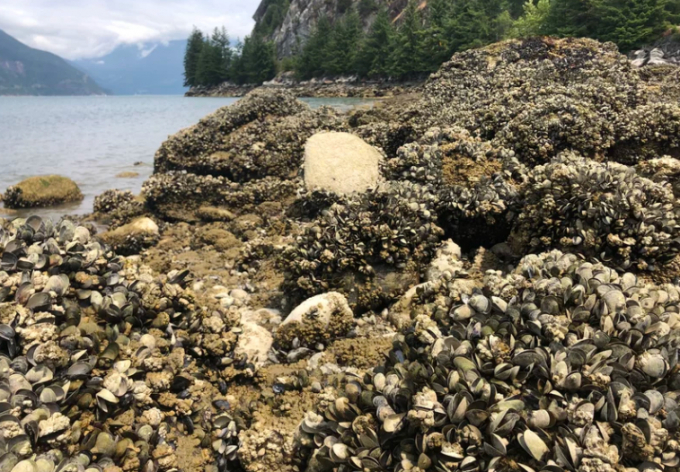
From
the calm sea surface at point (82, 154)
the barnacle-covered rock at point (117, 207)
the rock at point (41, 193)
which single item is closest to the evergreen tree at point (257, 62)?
the calm sea surface at point (82, 154)

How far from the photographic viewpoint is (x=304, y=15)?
406 ft

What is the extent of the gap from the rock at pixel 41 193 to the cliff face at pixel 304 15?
108m

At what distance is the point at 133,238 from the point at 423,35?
67.8m

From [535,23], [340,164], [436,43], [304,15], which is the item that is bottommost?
[340,164]

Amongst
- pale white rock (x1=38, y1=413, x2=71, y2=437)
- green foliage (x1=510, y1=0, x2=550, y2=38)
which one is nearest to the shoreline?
green foliage (x1=510, y1=0, x2=550, y2=38)

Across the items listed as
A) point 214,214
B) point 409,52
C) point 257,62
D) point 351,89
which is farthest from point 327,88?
point 214,214

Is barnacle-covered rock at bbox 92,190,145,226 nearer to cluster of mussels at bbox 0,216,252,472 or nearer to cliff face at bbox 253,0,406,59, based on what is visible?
cluster of mussels at bbox 0,216,252,472

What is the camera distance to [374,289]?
5.69m

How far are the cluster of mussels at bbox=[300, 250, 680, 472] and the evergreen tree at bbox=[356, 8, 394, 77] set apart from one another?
247 feet

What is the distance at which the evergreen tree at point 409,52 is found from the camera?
6650 cm

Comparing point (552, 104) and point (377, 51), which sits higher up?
point (377, 51)

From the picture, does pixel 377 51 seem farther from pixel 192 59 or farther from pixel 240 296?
pixel 240 296

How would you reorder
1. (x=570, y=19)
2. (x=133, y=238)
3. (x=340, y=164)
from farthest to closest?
(x=570, y=19) < (x=340, y=164) < (x=133, y=238)

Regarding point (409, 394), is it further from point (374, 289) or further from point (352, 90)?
point (352, 90)
